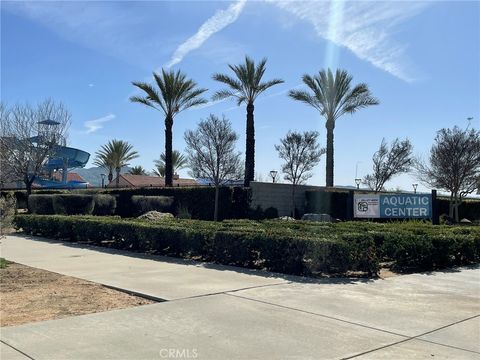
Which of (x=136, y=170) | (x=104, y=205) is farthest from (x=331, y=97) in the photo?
(x=136, y=170)

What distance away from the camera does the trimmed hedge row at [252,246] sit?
9328 millimetres

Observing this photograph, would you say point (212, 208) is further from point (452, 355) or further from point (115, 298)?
point (452, 355)

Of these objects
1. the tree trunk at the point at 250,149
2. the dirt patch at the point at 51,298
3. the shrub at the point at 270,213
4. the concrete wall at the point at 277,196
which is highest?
the tree trunk at the point at 250,149

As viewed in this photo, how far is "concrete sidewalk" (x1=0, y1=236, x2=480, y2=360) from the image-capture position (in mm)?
4883

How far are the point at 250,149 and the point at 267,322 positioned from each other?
2342 centimetres

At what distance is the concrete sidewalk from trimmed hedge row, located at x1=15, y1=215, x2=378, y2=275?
1.79ft

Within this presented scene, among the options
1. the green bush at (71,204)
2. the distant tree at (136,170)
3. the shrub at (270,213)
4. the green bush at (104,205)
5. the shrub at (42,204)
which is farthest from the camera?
the distant tree at (136,170)

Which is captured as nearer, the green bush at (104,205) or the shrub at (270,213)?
the green bush at (104,205)

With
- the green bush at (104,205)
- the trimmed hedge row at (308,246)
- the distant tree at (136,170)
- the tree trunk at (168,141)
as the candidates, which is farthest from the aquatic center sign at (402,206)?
the distant tree at (136,170)

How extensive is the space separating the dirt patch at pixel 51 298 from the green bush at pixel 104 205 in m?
15.2

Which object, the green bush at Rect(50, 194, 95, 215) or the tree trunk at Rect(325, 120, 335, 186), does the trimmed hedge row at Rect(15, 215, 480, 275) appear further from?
the tree trunk at Rect(325, 120, 335, 186)

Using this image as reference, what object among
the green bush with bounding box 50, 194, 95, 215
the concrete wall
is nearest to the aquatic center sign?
the concrete wall

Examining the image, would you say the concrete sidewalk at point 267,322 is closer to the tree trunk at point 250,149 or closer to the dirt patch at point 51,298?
the dirt patch at point 51,298

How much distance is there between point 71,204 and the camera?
22.4 m
